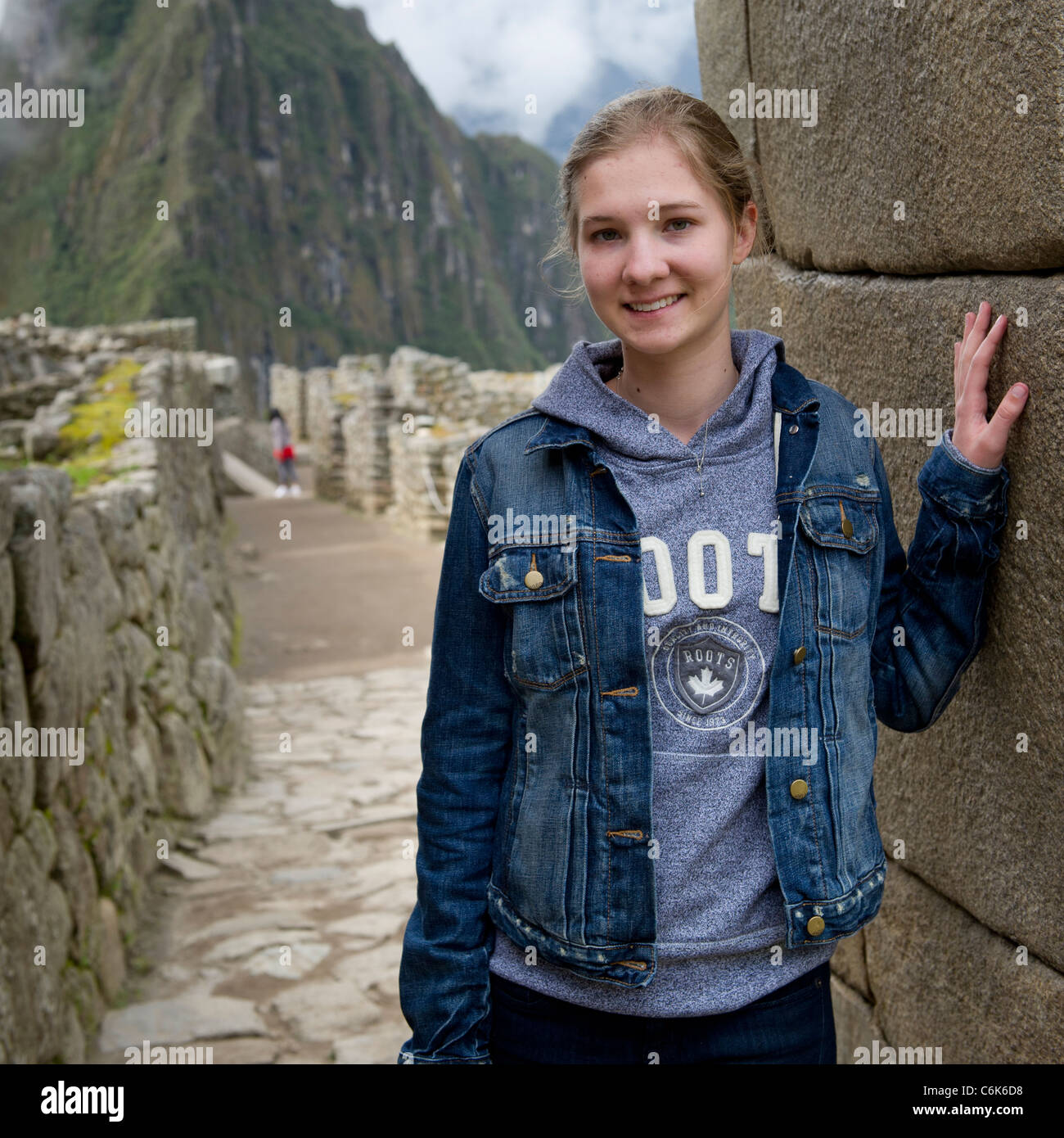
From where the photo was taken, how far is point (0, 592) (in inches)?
134

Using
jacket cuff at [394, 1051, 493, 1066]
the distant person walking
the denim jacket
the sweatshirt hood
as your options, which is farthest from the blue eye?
the distant person walking

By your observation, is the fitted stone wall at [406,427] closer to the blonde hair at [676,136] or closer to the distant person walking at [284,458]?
the distant person walking at [284,458]

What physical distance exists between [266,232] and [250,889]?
100765 mm

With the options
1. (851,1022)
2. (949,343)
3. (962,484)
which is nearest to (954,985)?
(851,1022)

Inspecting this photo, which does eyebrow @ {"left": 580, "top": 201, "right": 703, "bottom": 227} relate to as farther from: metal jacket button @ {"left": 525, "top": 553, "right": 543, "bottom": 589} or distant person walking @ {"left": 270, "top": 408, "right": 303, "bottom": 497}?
distant person walking @ {"left": 270, "top": 408, "right": 303, "bottom": 497}

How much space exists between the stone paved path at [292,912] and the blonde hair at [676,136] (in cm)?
284

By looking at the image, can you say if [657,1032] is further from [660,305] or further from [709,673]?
[660,305]

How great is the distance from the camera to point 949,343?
202 centimetres

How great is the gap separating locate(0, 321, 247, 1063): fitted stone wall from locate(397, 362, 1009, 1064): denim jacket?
1.78 metres

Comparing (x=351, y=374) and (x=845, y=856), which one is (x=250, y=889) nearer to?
(x=845, y=856)

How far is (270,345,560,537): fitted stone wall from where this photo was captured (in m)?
15.9

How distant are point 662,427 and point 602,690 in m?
0.41

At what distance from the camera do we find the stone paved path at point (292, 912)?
13.8 feet
